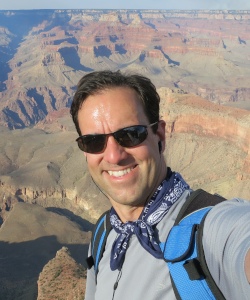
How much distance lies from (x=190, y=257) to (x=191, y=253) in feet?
0.13

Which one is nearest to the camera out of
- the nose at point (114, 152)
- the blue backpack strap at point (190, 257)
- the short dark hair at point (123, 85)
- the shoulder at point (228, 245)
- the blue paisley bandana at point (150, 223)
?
the shoulder at point (228, 245)

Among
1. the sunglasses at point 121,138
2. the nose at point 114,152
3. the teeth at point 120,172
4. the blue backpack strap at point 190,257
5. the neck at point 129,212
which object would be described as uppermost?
the sunglasses at point 121,138

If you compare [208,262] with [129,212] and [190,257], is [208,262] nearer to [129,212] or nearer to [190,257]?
[190,257]

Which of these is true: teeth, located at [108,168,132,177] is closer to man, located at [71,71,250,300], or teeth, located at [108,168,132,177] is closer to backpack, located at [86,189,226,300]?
man, located at [71,71,250,300]

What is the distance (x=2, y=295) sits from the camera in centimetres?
2922

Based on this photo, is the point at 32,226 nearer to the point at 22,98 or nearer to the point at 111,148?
the point at 111,148

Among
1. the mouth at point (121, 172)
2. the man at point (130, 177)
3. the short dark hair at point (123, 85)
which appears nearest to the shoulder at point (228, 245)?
the man at point (130, 177)

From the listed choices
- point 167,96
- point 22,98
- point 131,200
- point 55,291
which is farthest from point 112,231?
point 22,98

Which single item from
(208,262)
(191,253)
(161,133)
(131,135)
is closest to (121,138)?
(131,135)

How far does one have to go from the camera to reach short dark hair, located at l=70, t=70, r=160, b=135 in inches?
185

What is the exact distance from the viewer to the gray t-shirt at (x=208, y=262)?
3.18 meters

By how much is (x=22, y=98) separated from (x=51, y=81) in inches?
1151

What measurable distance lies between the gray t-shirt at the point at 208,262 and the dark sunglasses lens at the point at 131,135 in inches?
36.0

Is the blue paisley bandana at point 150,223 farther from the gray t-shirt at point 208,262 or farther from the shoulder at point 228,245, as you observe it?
the shoulder at point 228,245
